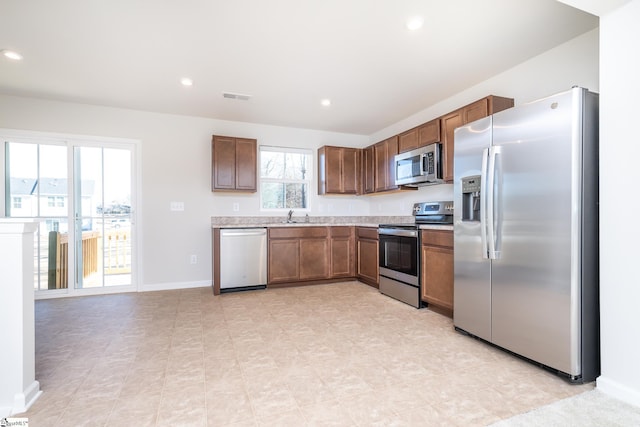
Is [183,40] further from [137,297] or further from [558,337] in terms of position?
[558,337]

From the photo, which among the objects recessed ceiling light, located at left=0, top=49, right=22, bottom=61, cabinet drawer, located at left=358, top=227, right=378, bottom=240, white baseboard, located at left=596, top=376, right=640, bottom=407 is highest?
recessed ceiling light, located at left=0, top=49, right=22, bottom=61

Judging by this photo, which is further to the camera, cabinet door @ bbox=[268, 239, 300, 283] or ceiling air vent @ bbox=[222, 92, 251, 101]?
cabinet door @ bbox=[268, 239, 300, 283]

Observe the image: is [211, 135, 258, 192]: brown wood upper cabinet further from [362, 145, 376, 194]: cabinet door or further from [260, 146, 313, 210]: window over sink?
[362, 145, 376, 194]: cabinet door

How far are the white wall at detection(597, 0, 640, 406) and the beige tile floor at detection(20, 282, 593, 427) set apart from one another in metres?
0.27

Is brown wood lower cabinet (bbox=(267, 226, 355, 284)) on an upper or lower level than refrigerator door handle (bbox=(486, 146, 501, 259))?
lower

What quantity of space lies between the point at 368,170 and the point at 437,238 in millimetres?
2265

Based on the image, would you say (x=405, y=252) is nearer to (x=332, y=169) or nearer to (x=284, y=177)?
(x=332, y=169)

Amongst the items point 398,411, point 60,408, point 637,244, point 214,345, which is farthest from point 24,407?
point 637,244

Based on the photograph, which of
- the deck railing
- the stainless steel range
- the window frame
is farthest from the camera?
the window frame

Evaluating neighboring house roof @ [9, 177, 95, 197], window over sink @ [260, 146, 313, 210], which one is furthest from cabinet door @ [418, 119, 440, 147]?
neighboring house roof @ [9, 177, 95, 197]

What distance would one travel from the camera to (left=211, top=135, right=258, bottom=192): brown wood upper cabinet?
454 cm

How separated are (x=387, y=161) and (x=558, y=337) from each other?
125 inches

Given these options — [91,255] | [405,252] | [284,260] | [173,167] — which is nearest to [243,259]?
[284,260]

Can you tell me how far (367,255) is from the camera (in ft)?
15.1
